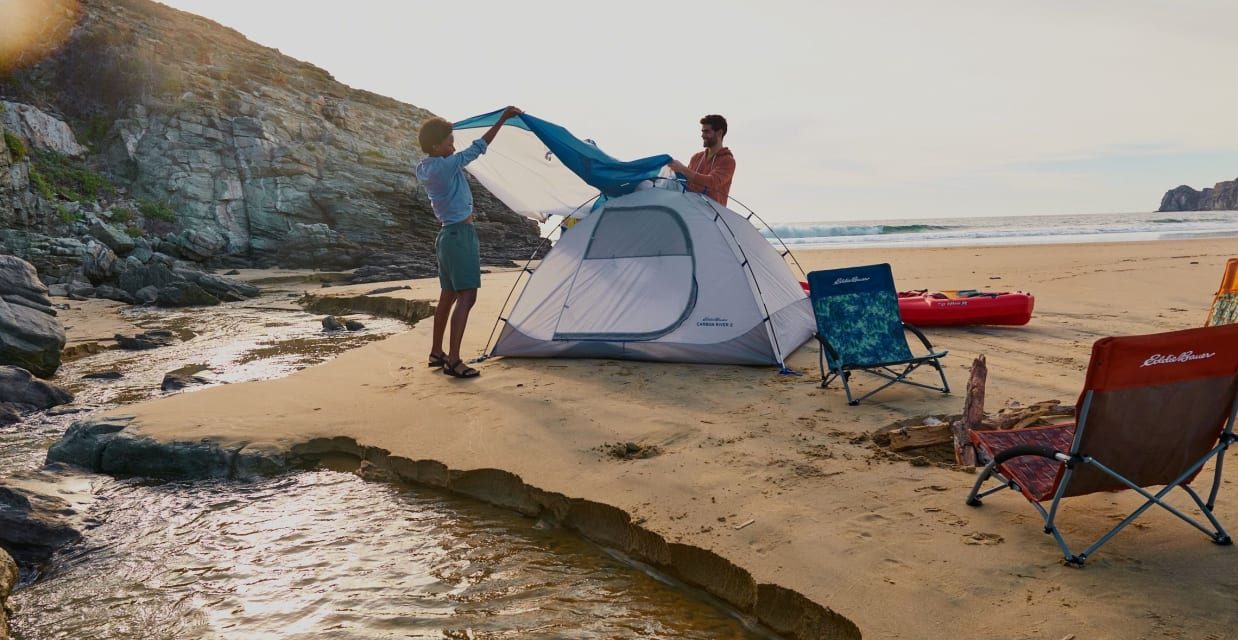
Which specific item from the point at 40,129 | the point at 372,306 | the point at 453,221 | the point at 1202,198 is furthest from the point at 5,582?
the point at 1202,198

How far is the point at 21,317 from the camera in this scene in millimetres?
8828

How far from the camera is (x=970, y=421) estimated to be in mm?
4355

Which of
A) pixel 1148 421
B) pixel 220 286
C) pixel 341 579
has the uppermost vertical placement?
pixel 1148 421

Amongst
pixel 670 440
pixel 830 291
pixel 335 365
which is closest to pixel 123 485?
pixel 335 365

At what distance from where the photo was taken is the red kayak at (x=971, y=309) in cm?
863

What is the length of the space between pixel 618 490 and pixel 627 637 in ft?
3.61

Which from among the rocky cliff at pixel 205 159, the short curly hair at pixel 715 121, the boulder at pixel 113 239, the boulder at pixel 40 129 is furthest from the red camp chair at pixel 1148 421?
the boulder at pixel 40 129

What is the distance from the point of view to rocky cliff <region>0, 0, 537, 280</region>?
25516 mm

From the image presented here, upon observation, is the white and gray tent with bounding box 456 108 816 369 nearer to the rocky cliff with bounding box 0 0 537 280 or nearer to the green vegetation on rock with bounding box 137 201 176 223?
the rocky cliff with bounding box 0 0 537 280

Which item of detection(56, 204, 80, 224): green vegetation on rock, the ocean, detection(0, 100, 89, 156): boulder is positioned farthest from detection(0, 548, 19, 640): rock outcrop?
the ocean

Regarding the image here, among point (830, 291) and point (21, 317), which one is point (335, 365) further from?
point (830, 291)

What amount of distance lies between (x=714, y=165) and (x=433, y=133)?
2.87 metres

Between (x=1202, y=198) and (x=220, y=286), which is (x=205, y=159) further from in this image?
(x=1202, y=198)

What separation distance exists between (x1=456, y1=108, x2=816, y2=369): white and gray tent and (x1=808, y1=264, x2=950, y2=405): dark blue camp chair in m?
0.88
